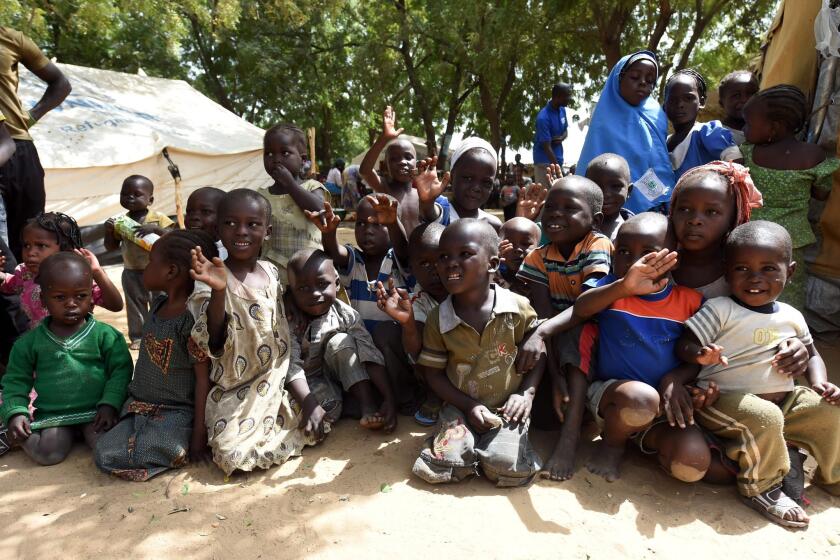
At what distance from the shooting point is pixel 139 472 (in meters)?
2.48

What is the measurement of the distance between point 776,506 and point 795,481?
188 millimetres

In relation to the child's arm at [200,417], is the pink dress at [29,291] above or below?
above

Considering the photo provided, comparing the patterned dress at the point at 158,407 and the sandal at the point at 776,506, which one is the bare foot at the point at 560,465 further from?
the patterned dress at the point at 158,407

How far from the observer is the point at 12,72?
3496 millimetres

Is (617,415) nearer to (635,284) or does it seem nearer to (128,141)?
(635,284)

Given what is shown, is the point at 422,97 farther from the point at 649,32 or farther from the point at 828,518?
the point at 828,518

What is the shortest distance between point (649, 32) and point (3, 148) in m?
10.7

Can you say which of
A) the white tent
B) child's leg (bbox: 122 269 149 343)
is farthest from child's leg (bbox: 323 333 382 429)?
the white tent

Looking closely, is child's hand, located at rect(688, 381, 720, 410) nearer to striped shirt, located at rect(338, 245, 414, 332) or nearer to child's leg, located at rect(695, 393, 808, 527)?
child's leg, located at rect(695, 393, 808, 527)

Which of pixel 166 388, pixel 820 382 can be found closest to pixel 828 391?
pixel 820 382

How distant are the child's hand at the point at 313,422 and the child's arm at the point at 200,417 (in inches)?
17.4

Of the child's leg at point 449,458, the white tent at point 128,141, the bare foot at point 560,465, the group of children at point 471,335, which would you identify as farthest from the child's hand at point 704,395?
the white tent at point 128,141

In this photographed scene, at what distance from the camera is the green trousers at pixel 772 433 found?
2178 millimetres

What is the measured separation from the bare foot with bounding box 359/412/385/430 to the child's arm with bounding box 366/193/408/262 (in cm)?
91
